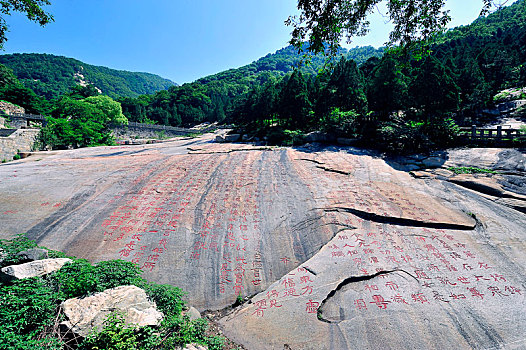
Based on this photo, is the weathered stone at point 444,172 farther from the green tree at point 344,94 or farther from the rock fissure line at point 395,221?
the green tree at point 344,94

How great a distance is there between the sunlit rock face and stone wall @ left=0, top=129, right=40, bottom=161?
1051cm

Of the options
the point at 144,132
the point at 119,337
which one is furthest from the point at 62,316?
the point at 144,132

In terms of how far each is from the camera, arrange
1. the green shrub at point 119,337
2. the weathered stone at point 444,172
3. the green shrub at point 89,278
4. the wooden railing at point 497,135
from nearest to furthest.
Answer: the green shrub at point 119,337 < the green shrub at point 89,278 < the weathered stone at point 444,172 < the wooden railing at point 497,135

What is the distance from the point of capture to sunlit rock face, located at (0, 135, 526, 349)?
366 cm

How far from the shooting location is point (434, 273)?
4488mm

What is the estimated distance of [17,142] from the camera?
16.1 metres

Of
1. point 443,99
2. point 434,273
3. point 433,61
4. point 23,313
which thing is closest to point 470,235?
point 434,273

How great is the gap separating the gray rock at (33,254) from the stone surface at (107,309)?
1234mm

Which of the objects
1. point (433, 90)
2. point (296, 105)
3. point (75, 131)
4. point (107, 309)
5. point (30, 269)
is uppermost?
point (296, 105)

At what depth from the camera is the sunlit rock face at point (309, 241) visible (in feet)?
12.0

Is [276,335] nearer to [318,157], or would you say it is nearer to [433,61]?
[318,157]

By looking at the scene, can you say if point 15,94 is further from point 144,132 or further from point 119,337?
point 119,337

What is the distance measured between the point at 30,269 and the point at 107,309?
1.31m

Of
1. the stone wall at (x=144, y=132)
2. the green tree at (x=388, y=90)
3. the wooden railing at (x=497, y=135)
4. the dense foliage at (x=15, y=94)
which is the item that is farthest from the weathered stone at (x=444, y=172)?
the dense foliage at (x=15, y=94)
